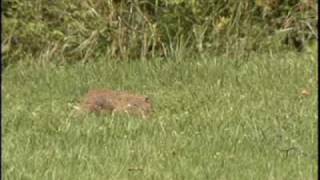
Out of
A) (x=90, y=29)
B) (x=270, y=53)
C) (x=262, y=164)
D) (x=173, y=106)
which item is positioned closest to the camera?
(x=262, y=164)

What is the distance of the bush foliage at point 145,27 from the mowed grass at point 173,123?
59 centimetres

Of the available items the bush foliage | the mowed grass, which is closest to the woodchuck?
the mowed grass

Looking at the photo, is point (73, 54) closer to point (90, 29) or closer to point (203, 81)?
point (90, 29)

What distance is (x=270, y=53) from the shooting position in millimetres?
8188

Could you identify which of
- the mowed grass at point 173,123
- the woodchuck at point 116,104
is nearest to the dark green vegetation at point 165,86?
the mowed grass at point 173,123

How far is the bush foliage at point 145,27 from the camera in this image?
8578 millimetres

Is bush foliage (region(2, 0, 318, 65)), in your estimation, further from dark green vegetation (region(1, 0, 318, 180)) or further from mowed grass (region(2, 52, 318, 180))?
mowed grass (region(2, 52, 318, 180))

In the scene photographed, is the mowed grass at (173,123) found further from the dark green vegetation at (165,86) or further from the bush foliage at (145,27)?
the bush foliage at (145,27)

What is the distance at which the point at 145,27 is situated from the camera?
8.76m

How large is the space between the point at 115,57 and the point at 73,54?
0.46 m

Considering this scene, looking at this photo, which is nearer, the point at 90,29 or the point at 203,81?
the point at 203,81

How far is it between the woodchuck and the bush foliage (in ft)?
6.95

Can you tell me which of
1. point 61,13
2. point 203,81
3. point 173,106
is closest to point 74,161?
point 173,106

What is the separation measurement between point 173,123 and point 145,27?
2995 mm
